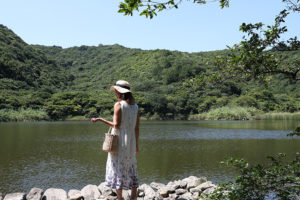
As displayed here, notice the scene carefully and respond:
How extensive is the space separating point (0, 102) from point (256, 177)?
2078 inches

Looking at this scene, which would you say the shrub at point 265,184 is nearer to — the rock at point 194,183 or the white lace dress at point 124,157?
the white lace dress at point 124,157

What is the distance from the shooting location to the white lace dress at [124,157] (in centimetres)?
450

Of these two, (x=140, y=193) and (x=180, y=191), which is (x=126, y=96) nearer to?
(x=140, y=193)

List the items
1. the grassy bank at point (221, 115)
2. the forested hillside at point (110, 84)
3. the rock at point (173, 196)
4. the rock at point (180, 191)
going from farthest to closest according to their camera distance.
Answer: the forested hillside at point (110, 84) < the grassy bank at point (221, 115) < the rock at point (180, 191) < the rock at point (173, 196)

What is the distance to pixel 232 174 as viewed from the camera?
9.53 meters

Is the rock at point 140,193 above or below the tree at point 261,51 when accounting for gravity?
below

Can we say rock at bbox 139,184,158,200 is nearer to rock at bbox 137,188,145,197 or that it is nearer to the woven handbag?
rock at bbox 137,188,145,197

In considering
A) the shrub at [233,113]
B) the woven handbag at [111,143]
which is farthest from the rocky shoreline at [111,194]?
the shrub at [233,113]

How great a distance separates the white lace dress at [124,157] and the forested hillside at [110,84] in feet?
85.5

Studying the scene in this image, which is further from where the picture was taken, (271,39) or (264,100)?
(264,100)

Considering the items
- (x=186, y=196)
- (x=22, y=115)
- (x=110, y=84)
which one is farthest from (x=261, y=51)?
(x=110, y=84)

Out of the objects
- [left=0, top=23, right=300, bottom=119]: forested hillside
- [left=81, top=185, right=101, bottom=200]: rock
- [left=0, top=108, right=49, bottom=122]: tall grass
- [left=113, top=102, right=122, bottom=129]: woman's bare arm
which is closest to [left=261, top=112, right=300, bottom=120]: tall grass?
[left=0, top=23, right=300, bottom=119]: forested hillside

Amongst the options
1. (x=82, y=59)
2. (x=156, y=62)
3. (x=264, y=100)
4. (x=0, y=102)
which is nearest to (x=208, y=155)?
(x=0, y=102)

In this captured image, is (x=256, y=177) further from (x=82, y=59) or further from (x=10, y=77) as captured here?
(x=82, y=59)
